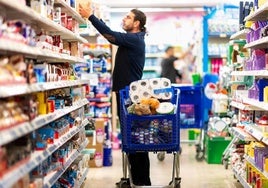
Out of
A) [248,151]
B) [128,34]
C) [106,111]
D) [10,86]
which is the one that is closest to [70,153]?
[128,34]

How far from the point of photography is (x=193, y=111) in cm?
796

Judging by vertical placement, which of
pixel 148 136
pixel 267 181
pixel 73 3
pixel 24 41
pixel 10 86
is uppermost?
pixel 73 3

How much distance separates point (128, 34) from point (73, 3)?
2.42ft

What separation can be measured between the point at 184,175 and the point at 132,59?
1.84m

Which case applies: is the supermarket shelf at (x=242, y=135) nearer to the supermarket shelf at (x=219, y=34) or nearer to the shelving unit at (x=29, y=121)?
the shelving unit at (x=29, y=121)

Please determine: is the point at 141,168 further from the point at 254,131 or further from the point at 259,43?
the point at 259,43

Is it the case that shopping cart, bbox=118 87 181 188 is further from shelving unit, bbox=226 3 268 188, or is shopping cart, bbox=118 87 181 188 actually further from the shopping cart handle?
shelving unit, bbox=226 3 268 188

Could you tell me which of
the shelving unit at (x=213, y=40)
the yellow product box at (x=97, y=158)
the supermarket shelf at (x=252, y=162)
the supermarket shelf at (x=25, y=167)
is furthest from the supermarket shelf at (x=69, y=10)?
the shelving unit at (x=213, y=40)

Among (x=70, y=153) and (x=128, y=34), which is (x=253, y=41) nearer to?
(x=128, y=34)

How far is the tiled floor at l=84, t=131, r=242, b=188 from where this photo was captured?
6.07 m

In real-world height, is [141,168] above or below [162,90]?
below

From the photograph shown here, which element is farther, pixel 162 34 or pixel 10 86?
→ pixel 162 34

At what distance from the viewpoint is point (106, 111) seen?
8.03 m

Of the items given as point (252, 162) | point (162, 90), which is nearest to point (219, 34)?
point (162, 90)
